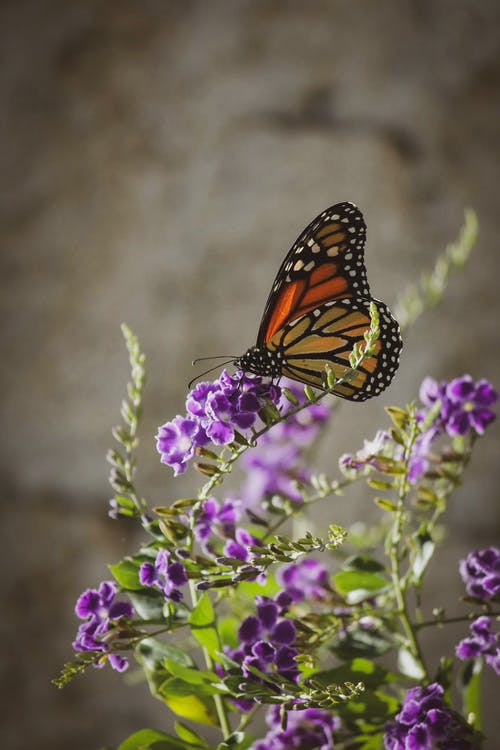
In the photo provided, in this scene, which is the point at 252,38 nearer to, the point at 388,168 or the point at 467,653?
the point at 388,168

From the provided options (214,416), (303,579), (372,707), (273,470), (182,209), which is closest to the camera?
(214,416)

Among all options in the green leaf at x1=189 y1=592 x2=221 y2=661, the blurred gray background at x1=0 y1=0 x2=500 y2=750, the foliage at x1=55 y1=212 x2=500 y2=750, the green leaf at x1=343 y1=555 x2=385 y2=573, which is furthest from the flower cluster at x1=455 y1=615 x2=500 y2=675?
the blurred gray background at x1=0 y1=0 x2=500 y2=750

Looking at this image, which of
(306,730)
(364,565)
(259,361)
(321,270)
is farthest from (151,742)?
(321,270)

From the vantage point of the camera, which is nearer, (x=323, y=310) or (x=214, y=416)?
(x=214, y=416)

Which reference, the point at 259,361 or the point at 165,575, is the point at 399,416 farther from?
the point at 165,575

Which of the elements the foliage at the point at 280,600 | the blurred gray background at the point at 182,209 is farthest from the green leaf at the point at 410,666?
the blurred gray background at the point at 182,209

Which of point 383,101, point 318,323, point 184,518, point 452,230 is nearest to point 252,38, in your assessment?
point 383,101
